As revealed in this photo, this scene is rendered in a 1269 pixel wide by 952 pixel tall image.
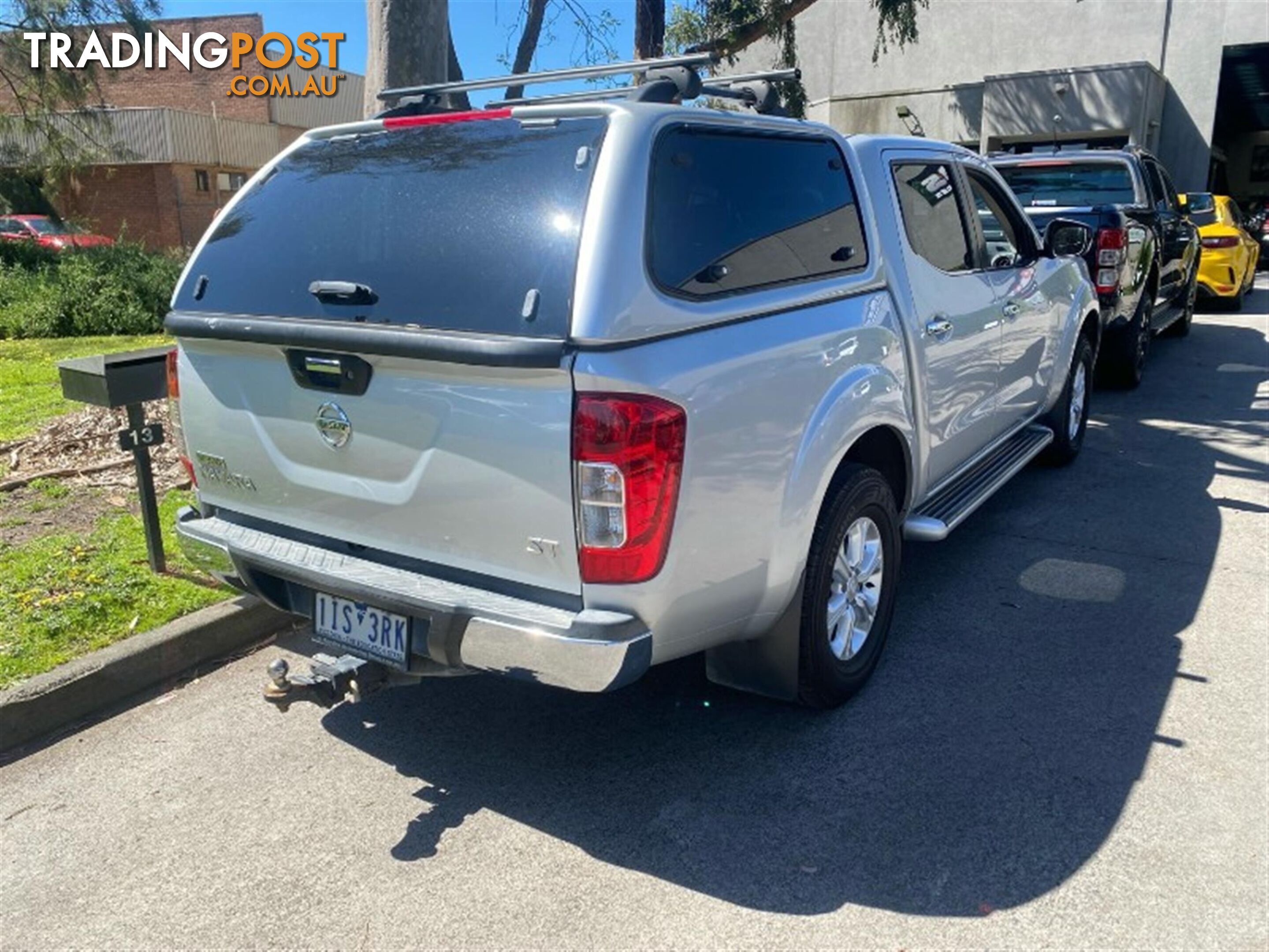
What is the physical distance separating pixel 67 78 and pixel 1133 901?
19.6m

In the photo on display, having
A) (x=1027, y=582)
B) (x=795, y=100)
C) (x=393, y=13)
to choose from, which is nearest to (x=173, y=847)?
(x=1027, y=582)

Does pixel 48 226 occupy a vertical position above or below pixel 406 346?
below

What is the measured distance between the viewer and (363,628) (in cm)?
319

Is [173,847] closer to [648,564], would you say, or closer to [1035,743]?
[648,564]

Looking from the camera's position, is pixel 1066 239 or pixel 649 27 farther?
pixel 649 27

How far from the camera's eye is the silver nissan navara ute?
2.76 meters

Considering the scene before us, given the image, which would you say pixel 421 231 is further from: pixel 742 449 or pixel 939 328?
pixel 939 328

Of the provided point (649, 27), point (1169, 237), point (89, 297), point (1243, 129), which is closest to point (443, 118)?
point (649, 27)

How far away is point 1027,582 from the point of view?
5.03m

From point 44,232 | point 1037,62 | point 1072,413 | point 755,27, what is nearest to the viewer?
point 1072,413

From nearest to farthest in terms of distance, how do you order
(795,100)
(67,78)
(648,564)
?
(648,564), (795,100), (67,78)

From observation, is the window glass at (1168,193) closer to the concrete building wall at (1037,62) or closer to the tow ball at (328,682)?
the tow ball at (328,682)

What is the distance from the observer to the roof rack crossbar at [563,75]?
11.4ft

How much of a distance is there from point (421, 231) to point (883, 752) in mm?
2234
